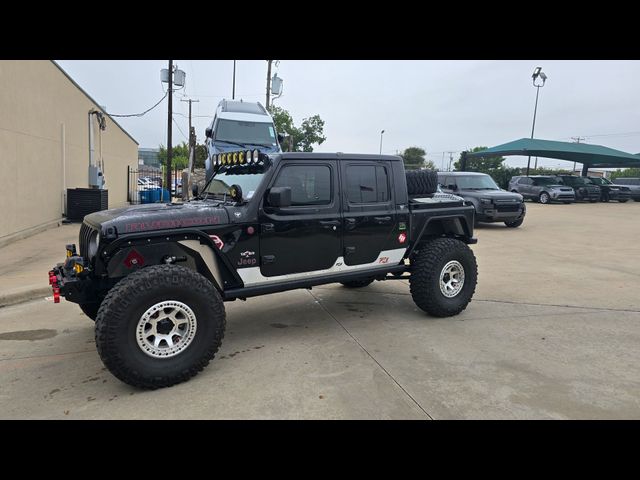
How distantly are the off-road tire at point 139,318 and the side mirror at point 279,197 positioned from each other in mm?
933

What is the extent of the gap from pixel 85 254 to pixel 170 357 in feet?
4.60

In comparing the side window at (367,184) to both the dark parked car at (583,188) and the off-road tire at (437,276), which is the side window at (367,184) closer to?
the off-road tire at (437,276)

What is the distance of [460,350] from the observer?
4.10 m

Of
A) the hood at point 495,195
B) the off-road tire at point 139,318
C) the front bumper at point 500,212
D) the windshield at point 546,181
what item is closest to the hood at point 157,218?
the off-road tire at point 139,318

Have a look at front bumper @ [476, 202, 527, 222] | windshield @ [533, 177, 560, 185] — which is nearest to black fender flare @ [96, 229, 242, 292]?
front bumper @ [476, 202, 527, 222]

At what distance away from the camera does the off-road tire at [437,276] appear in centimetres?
488

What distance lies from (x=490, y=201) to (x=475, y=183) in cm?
134

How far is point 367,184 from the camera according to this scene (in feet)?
15.3

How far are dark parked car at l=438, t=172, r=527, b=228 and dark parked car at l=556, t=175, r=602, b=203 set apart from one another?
43.9 feet

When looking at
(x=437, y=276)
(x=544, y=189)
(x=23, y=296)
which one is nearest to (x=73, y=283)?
(x=23, y=296)

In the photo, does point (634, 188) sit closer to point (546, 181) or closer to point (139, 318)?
point (546, 181)

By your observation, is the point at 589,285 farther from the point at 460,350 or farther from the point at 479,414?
the point at 479,414

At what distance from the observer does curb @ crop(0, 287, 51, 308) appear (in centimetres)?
539
